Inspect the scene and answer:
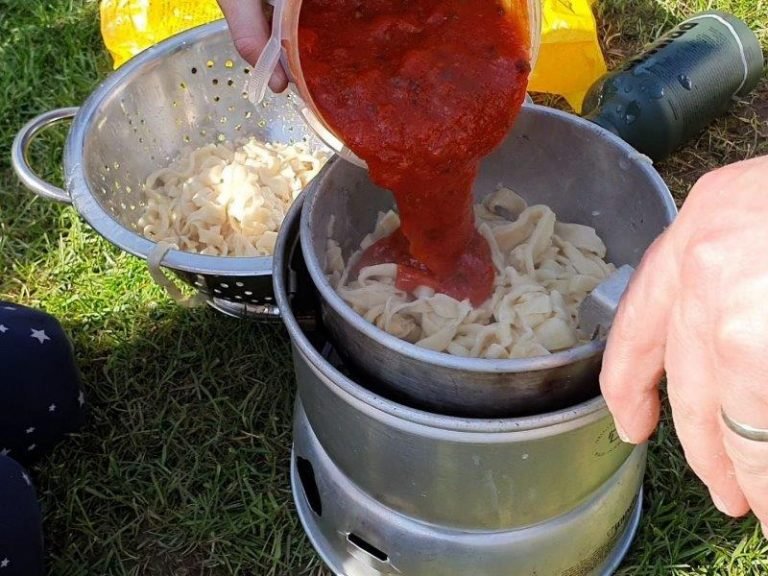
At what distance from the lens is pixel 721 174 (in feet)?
2.88

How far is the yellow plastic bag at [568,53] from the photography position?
8.30 feet

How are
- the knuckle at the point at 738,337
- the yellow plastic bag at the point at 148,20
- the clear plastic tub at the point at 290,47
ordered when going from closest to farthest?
the knuckle at the point at 738,337 → the clear plastic tub at the point at 290,47 → the yellow plastic bag at the point at 148,20

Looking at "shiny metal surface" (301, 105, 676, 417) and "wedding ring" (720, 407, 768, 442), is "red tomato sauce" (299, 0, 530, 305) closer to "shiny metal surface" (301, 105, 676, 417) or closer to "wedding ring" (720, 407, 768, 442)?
"shiny metal surface" (301, 105, 676, 417)

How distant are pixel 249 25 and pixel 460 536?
0.96 meters

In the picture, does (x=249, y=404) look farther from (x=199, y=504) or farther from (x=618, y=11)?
(x=618, y=11)

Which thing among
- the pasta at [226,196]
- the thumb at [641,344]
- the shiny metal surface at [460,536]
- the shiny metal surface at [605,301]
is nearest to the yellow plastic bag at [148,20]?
the pasta at [226,196]

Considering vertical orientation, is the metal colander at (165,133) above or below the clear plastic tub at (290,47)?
below

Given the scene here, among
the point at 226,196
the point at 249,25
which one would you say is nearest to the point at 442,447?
the point at 249,25

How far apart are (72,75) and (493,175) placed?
174cm

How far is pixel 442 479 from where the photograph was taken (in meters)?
1.38

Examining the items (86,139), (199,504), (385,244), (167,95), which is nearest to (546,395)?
(385,244)

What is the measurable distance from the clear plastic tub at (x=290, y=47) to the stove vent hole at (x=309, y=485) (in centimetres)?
76

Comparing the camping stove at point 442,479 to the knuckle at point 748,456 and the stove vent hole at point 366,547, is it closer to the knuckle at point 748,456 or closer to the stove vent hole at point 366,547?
the stove vent hole at point 366,547

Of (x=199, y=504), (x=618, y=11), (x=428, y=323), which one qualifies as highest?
(x=428, y=323)
